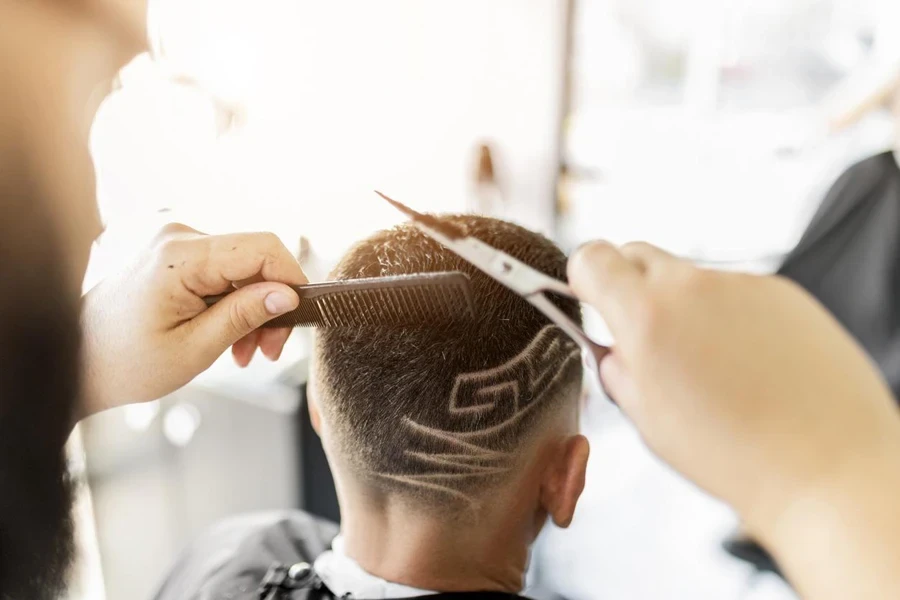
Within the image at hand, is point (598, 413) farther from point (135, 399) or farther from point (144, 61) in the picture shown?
point (144, 61)

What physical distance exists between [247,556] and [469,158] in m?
1.14

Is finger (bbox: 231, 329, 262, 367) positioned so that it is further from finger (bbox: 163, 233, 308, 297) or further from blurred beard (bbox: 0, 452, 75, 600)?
blurred beard (bbox: 0, 452, 75, 600)

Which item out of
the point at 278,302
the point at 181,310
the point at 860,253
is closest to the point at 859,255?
the point at 860,253

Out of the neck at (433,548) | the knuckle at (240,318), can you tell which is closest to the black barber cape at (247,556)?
the neck at (433,548)

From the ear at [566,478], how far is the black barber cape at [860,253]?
583mm

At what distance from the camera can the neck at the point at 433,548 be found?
105 centimetres

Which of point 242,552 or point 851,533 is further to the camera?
point 242,552

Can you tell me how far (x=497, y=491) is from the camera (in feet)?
3.41

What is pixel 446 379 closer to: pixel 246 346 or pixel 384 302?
pixel 384 302

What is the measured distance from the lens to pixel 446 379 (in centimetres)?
96

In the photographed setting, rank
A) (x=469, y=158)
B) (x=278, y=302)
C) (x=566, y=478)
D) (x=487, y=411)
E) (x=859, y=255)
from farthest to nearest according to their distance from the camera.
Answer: (x=469, y=158) < (x=859, y=255) < (x=566, y=478) < (x=487, y=411) < (x=278, y=302)

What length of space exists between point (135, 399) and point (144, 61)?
59cm

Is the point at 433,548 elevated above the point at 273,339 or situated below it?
below

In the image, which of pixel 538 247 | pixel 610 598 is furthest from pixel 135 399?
pixel 610 598
